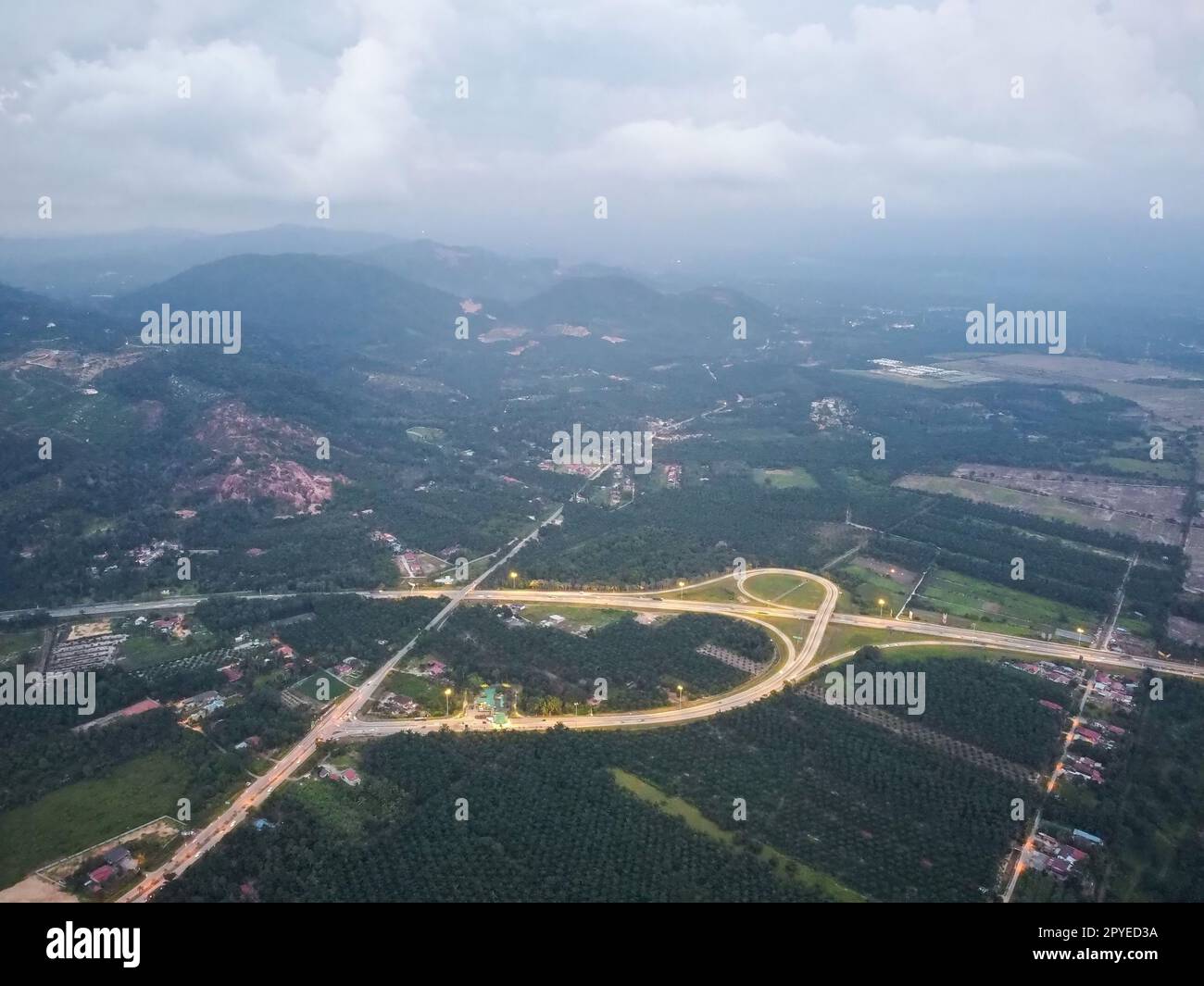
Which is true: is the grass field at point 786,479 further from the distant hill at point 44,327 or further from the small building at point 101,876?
the distant hill at point 44,327

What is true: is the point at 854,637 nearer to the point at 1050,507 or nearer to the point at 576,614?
the point at 576,614

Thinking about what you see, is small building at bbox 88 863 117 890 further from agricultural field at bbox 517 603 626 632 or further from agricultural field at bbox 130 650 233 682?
agricultural field at bbox 517 603 626 632

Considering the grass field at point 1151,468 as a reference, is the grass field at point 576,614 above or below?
below

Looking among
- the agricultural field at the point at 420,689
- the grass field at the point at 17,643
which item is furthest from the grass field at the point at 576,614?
the grass field at the point at 17,643

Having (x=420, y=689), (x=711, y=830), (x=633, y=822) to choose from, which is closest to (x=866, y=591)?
(x=711, y=830)

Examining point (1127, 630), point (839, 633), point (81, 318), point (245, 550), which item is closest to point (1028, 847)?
point (839, 633)
